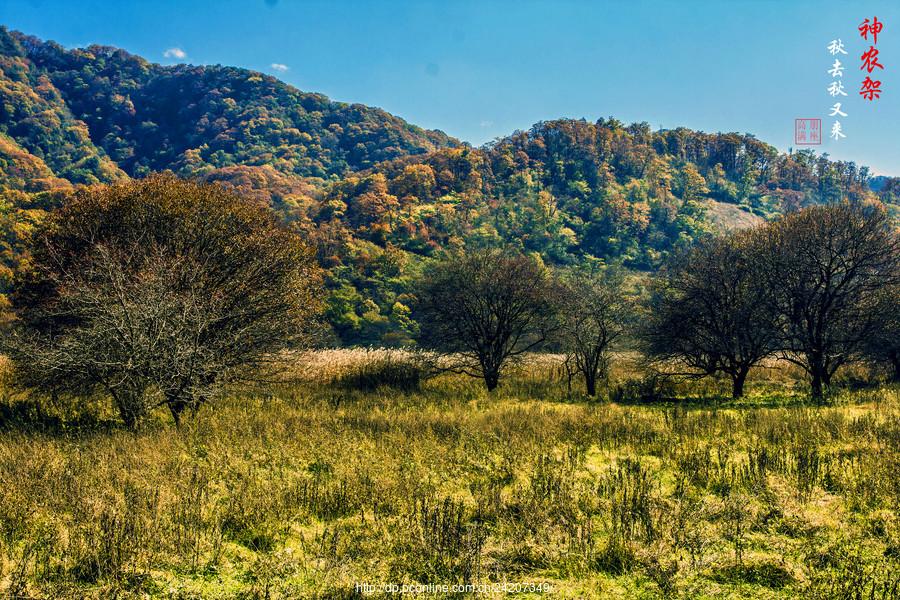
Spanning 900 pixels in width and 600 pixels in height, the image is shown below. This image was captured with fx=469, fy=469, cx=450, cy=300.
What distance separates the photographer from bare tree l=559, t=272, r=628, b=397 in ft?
74.8

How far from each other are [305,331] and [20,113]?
21518 cm

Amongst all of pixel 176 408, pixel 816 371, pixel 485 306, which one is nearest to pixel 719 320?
pixel 816 371

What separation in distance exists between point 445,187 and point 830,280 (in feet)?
337

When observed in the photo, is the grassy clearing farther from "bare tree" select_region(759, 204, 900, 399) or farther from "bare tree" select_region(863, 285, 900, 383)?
"bare tree" select_region(863, 285, 900, 383)

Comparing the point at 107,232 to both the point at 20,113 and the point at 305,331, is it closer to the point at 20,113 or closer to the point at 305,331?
the point at 305,331

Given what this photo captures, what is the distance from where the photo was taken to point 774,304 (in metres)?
20.6

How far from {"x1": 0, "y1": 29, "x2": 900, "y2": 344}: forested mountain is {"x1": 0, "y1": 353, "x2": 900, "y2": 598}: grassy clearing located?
45.5 m

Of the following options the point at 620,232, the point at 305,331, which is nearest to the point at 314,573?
the point at 305,331

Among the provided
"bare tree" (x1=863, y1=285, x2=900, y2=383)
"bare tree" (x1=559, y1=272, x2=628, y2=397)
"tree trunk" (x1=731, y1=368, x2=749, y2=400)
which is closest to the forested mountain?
"bare tree" (x1=559, y1=272, x2=628, y2=397)

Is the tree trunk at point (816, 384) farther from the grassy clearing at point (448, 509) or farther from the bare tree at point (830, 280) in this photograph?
the grassy clearing at point (448, 509)

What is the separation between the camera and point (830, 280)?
65.0 ft

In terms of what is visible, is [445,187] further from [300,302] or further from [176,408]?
[176,408]

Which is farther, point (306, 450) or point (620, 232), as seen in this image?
point (620, 232)

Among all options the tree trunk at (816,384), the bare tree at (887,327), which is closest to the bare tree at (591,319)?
the tree trunk at (816,384)
